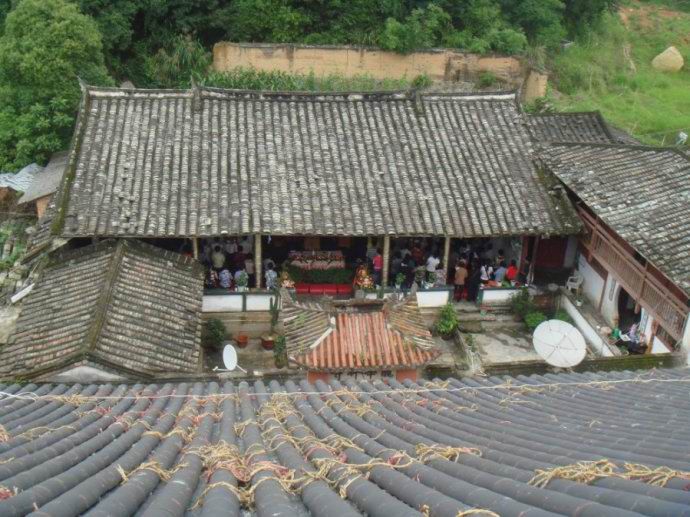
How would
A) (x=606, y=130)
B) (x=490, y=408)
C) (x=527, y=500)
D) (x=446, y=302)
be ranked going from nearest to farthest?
(x=527, y=500) → (x=490, y=408) → (x=446, y=302) → (x=606, y=130)

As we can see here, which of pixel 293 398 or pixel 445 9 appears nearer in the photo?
pixel 293 398

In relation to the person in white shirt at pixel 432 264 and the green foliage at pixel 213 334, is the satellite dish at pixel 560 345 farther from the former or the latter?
the green foliage at pixel 213 334

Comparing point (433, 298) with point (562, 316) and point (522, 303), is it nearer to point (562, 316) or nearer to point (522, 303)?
point (522, 303)

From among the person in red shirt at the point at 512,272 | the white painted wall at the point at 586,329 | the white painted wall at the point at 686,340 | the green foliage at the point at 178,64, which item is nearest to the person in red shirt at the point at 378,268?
the person in red shirt at the point at 512,272

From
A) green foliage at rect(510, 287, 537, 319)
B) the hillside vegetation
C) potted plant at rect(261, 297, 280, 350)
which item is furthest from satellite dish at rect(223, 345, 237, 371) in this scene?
the hillside vegetation

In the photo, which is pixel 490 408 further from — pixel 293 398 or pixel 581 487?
pixel 581 487

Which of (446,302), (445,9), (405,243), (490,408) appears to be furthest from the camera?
(445,9)

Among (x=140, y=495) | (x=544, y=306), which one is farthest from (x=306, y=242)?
(x=140, y=495)
